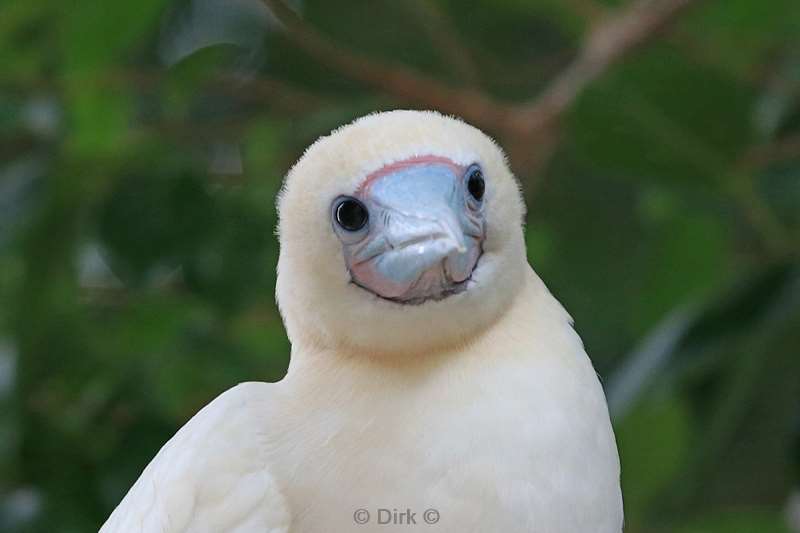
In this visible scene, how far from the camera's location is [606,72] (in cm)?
154

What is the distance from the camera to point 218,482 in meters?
0.86

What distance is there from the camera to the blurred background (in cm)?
149

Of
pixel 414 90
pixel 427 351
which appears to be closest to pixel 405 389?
pixel 427 351

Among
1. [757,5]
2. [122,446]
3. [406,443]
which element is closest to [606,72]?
[757,5]


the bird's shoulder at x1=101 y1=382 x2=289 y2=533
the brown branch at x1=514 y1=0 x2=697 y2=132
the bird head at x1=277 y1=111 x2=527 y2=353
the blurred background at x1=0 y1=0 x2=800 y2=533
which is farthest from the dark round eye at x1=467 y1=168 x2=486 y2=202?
the brown branch at x1=514 y1=0 x2=697 y2=132

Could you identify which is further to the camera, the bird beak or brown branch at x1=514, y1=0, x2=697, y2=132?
brown branch at x1=514, y1=0, x2=697, y2=132

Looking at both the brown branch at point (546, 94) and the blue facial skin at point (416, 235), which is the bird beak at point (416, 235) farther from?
the brown branch at point (546, 94)

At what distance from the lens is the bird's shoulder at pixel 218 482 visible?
842 mm

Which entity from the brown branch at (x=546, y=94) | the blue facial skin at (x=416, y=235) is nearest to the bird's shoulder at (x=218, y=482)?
the blue facial skin at (x=416, y=235)

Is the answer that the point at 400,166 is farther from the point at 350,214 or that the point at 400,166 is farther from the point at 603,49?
the point at 603,49

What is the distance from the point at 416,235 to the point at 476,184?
79 millimetres

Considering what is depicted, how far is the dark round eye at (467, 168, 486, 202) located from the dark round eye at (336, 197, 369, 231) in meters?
0.07

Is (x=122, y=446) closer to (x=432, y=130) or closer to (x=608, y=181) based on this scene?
(x=432, y=130)

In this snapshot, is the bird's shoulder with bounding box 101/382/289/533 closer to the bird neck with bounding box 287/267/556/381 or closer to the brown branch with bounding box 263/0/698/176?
the bird neck with bounding box 287/267/556/381
